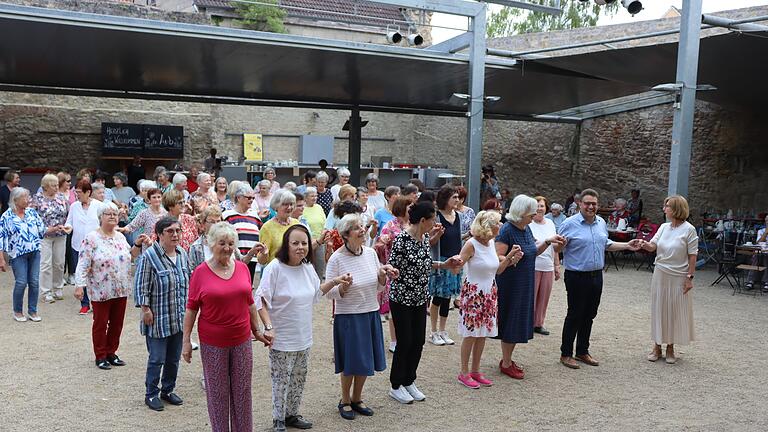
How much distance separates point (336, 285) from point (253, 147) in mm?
18364

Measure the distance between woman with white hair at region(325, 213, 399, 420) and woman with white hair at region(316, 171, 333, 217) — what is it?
16.4ft

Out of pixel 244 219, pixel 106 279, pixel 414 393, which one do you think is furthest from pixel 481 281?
pixel 106 279

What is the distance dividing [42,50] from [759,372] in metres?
10.2

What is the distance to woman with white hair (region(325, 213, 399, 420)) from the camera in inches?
167

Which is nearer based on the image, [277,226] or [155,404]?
[155,404]

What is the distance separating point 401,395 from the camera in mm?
4789

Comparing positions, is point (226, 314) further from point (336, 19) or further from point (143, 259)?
point (336, 19)

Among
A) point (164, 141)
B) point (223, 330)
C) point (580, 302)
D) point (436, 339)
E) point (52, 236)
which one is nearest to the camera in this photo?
point (223, 330)

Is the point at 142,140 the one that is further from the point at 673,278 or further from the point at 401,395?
the point at 673,278

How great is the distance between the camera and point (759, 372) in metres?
5.72

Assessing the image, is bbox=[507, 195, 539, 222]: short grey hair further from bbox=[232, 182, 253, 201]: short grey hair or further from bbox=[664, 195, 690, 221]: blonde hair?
bbox=[232, 182, 253, 201]: short grey hair

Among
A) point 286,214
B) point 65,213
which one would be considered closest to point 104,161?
point 65,213

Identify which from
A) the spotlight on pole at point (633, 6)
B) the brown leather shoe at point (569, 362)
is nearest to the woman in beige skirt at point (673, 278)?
the brown leather shoe at point (569, 362)

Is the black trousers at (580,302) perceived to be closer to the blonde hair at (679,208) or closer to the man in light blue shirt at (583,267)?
the man in light blue shirt at (583,267)
